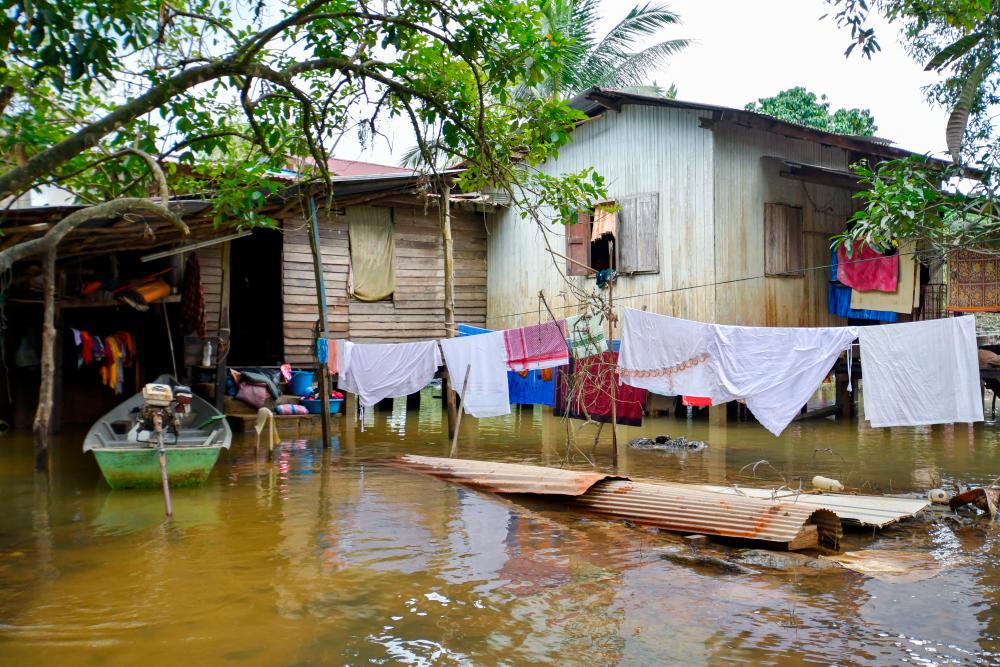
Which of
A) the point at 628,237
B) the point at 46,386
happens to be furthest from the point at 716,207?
the point at 46,386

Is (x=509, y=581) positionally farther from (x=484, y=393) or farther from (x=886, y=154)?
(x=886, y=154)

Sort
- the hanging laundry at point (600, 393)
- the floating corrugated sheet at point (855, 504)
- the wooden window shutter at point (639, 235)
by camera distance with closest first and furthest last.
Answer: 1. the floating corrugated sheet at point (855, 504)
2. the hanging laundry at point (600, 393)
3. the wooden window shutter at point (639, 235)

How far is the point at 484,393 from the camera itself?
1203cm

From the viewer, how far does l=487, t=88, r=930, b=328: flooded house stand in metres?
14.5

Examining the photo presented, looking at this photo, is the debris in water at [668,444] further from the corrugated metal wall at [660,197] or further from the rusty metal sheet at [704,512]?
the rusty metal sheet at [704,512]

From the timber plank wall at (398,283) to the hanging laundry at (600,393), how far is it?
6257 mm

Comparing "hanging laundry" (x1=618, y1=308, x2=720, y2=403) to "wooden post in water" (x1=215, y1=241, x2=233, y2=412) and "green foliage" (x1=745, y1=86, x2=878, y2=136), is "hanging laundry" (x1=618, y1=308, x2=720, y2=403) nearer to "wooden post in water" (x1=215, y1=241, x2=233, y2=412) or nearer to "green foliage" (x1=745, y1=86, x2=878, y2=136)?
"wooden post in water" (x1=215, y1=241, x2=233, y2=412)

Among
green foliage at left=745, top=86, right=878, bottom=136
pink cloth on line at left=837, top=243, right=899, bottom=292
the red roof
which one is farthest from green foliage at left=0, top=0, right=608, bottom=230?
green foliage at left=745, top=86, right=878, bottom=136

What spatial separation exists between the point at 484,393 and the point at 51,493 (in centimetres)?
568

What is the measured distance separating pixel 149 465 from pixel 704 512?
580 centimetres

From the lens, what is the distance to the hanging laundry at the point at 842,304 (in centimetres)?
1568

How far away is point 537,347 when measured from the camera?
1152cm

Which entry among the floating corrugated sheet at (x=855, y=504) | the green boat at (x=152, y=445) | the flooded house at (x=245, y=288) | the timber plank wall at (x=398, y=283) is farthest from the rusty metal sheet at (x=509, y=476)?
the timber plank wall at (x=398, y=283)

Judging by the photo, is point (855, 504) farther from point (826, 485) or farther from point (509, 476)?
point (509, 476)
